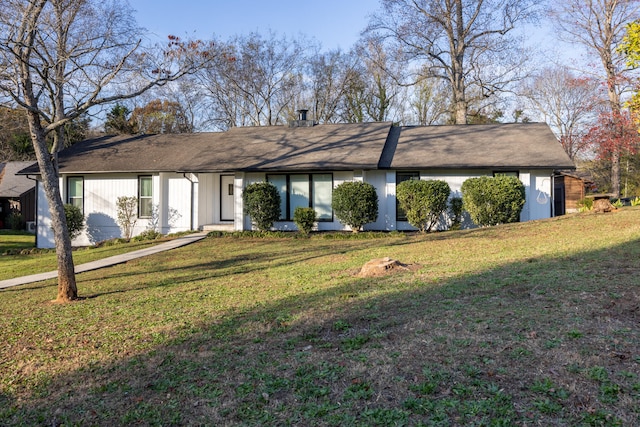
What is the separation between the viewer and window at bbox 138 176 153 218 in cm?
1889

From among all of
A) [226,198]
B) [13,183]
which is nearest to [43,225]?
[226,198]

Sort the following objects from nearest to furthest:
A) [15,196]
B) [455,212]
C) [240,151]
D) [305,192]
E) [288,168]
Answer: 1. [455,212]
2. [288,168]
3. [305,192]
4. [240,151]
5. [15,196]

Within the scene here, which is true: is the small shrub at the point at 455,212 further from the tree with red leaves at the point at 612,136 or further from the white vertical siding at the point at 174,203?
the tree with red leaves at the point at 612,136

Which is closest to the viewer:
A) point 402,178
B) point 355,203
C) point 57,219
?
point 57,219

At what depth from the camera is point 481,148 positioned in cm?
1764

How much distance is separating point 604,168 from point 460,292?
126 feet

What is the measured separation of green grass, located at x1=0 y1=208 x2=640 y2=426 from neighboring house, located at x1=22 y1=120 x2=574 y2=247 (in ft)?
26.8

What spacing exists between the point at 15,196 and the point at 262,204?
2094 centimetres

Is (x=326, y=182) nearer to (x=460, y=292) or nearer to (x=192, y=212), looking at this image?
(x=192, y=212)

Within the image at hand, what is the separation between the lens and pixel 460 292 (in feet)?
20.4

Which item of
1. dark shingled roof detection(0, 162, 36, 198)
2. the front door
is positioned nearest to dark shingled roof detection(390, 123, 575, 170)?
the front door

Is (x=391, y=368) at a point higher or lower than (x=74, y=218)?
lower

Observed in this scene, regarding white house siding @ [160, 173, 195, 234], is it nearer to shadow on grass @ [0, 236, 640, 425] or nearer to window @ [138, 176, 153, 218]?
window @ [138, 176, 153, 218]

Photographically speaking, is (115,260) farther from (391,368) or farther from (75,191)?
(391,368)
